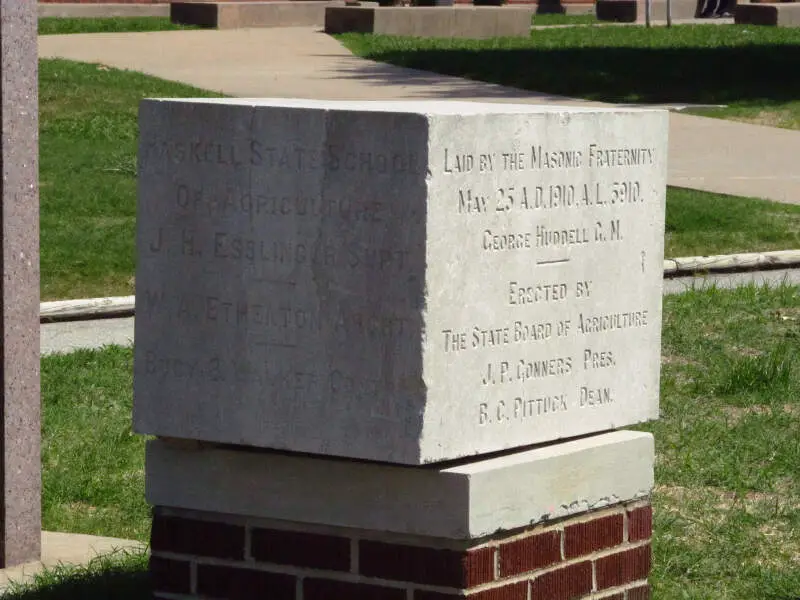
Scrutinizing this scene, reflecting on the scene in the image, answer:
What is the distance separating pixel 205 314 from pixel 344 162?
19.5 inches

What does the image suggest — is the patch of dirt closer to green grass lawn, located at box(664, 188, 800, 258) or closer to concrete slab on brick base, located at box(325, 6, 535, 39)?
green grass lawn, located at box(664, 188, 800, 258)

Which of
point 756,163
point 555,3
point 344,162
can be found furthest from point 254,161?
point 555,3

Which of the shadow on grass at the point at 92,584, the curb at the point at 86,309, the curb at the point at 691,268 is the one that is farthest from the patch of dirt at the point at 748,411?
the curb at the point at 86,309

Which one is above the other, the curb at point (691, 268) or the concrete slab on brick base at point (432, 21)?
the concrete slab on brick base at point (432, 21)

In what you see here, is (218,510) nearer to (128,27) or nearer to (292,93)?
(292,93)

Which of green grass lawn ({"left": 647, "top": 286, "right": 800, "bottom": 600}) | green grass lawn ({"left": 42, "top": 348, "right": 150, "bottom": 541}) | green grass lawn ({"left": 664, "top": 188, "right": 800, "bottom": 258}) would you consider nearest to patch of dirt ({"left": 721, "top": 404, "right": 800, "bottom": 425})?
green grass lawn ({"left": 647, "top": 286, "right": 800, "bottom": 600})

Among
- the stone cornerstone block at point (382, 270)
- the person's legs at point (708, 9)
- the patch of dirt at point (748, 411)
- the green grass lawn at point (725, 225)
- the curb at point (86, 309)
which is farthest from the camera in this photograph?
the person's legs at point (708, 9)

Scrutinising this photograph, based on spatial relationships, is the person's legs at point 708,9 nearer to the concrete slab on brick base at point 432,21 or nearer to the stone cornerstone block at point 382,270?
the concrete slab on brick base at point 432,21

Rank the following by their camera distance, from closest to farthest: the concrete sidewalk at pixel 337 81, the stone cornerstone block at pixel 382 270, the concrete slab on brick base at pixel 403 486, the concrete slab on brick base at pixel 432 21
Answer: the stone cornerstone block at pixel 382 270
the concrete slab on brick base at pixel 403 486
the concrete sidewalk at pixel 337 81
the concrete slab on brick base at pixel 432 21

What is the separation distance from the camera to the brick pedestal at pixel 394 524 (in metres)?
3.67

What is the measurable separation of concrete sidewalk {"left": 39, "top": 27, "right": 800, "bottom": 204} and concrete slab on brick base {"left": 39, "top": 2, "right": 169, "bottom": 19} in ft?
17.8

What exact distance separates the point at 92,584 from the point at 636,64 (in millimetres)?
16953

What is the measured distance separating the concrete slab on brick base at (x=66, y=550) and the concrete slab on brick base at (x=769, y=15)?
26.1 m

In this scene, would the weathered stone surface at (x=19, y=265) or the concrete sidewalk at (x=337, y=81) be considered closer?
the weathered stone surface at (x=19, y=265)
